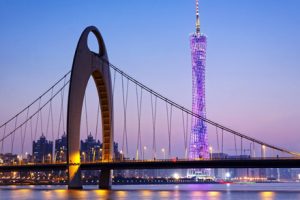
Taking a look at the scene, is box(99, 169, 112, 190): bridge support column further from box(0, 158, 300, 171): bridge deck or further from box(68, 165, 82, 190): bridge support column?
box(68, 165, 82, 190): bridge support column

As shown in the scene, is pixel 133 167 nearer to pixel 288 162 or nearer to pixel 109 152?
pixel 109 152

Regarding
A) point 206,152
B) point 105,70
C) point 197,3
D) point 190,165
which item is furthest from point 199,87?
point 190,165

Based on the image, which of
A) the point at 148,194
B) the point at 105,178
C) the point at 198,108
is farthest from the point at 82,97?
the point at 198,108

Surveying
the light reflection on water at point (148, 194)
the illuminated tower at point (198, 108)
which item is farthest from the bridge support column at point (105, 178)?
the illuminated tower at point (198, 108)

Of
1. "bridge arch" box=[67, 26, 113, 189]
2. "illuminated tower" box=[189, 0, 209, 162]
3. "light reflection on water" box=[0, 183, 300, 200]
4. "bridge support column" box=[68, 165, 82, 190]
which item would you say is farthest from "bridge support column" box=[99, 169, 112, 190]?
"illuminated tower" box=[189, 0, 209, 162]

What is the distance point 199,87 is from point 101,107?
9081 centimetres

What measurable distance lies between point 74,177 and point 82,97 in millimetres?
10590

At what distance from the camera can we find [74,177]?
72000mm

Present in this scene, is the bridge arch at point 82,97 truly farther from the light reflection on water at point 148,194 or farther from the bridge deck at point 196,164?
the light reflection on water at point 148,194

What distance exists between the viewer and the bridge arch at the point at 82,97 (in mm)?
70688

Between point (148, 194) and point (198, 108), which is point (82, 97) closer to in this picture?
point (148, 194)

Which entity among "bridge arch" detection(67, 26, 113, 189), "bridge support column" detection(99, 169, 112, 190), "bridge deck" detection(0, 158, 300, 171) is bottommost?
"bridge support column" detection(99, 169, 112, 190)

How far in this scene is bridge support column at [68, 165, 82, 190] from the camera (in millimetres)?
70688

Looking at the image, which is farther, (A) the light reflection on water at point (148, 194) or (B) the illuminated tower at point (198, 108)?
(B) the illuminated tower at point (198, 108)
